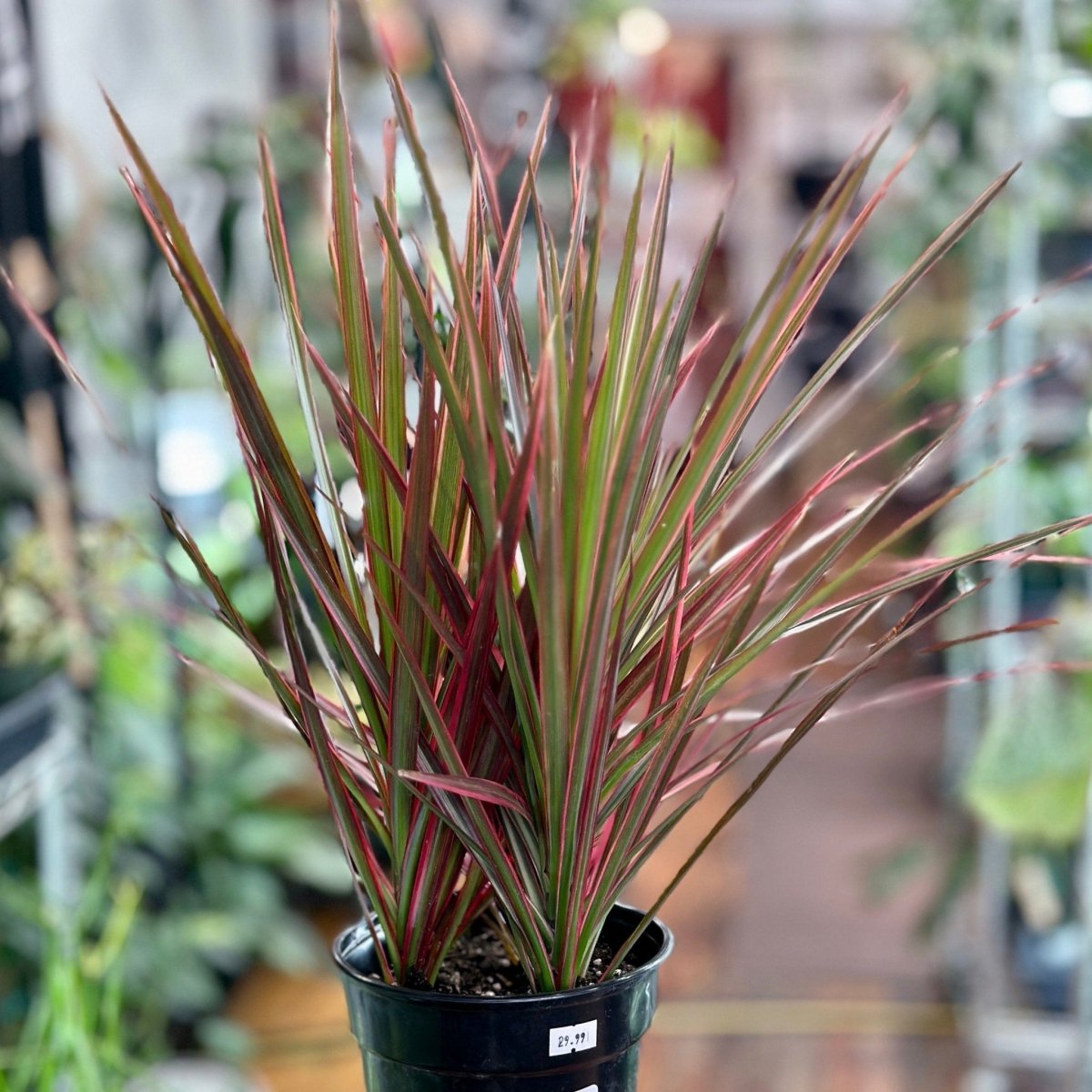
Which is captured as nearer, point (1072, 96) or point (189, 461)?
point (1072, 96)

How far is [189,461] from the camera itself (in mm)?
2568

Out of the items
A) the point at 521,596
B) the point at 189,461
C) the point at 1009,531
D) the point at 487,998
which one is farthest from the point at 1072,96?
the point at 487,998

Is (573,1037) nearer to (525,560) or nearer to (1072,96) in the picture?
(525,560)

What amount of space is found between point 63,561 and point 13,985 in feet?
2.38

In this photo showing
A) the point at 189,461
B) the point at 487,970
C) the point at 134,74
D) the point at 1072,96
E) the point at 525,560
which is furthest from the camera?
the point at 134,74

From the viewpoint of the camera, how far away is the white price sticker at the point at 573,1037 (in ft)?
1.86

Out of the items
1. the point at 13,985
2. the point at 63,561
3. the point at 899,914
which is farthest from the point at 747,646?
the point at 899,914

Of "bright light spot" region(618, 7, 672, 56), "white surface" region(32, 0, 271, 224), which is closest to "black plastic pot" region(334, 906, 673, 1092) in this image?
"white surface" region(32, 0, 271, 224)

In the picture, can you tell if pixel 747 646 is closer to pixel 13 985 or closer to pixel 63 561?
pixel 63 561

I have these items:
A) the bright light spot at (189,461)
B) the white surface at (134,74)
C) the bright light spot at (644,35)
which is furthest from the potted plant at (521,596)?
the bright light spot at (644,35)

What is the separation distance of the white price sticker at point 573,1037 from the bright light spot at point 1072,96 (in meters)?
2.03

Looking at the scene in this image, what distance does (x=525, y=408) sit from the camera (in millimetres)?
575

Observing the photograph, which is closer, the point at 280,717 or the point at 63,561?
the point at 280,717

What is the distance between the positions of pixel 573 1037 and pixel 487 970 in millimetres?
104
